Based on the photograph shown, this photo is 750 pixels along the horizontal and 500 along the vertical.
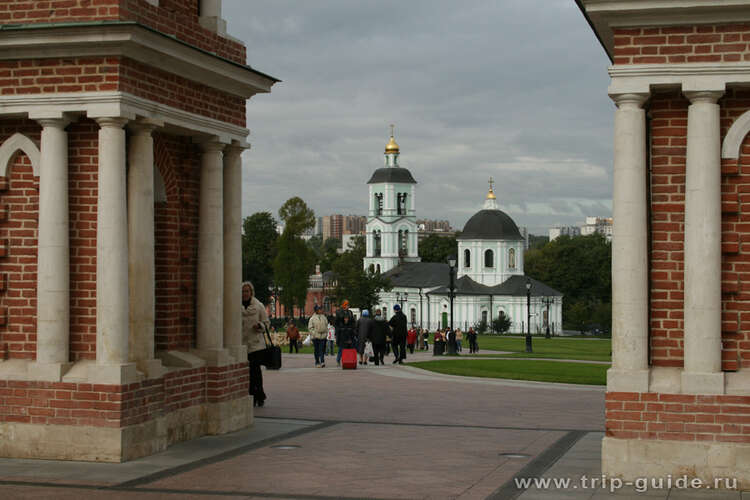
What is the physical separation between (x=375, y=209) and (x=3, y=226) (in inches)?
5470

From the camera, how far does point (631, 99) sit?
11.8 m

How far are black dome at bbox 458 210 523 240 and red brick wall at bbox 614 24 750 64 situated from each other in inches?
4906

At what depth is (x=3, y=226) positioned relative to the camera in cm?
1362

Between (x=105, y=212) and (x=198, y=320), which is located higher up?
(x=105, y=212)

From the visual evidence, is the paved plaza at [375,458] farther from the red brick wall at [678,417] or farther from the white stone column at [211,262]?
the white stone column at [211,262]

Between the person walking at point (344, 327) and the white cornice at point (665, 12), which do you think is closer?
the white cornice at point (665, 12)

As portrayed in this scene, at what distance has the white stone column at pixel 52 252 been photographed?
13031 mm

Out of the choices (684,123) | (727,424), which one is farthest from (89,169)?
(727,424)

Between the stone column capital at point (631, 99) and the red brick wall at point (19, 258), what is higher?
the stone column capital at point (631, 99)

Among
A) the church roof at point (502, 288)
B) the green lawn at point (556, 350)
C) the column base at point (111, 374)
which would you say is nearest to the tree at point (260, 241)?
the church roof at point (502, 288)

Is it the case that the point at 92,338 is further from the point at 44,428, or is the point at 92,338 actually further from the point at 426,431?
the point at 426,431

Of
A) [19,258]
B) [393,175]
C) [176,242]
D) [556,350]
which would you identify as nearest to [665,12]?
[176,242]

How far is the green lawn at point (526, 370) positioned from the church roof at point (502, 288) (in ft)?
327

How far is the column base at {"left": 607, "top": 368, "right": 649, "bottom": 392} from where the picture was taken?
11742 mm
